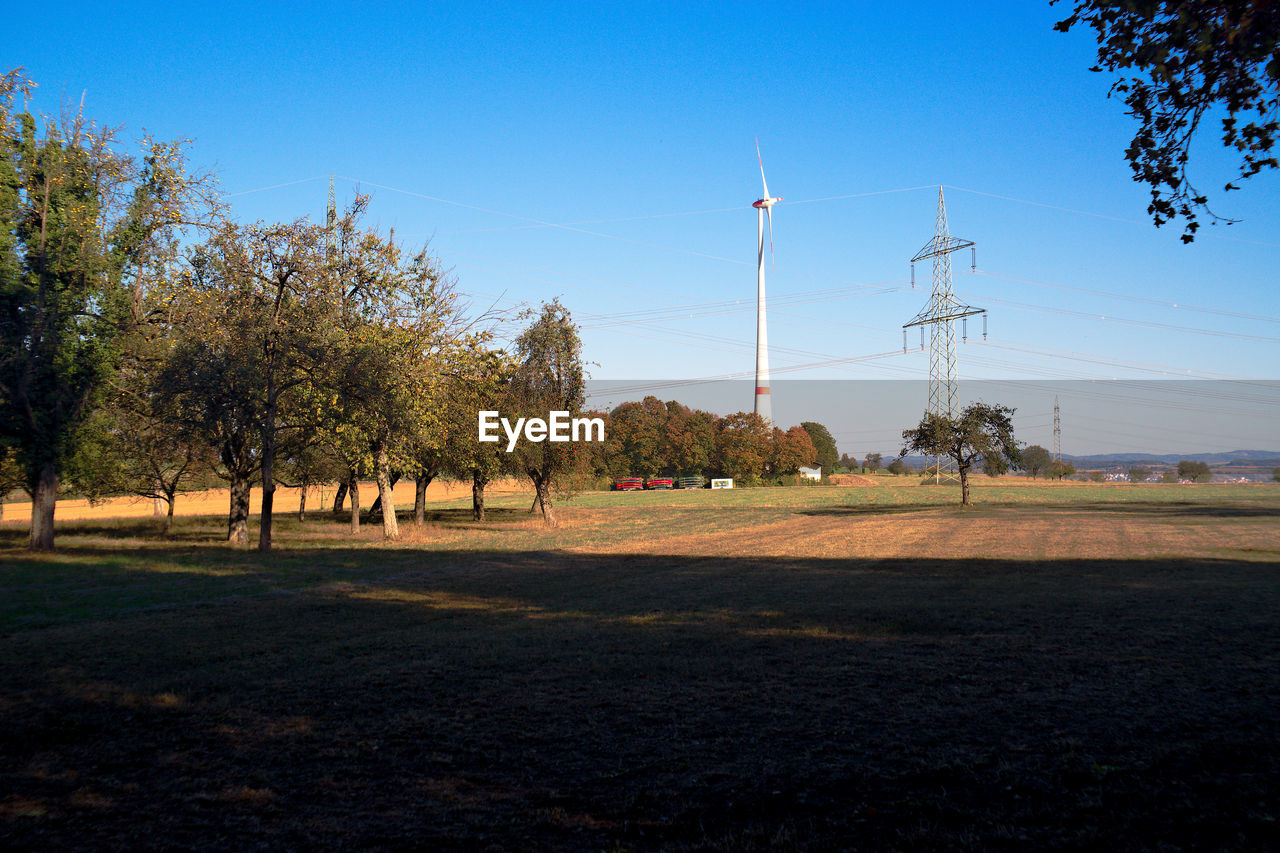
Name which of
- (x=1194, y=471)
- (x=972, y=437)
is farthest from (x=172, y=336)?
(x=1194, y=471)

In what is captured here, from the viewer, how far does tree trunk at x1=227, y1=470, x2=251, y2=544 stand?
30469 mm

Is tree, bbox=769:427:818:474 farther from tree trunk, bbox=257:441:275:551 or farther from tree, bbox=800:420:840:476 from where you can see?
tree trunk, bbox=257:441:275:551

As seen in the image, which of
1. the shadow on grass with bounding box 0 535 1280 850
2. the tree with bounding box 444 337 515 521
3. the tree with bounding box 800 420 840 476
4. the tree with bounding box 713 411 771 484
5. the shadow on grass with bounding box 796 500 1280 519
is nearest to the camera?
the shadow on grass with bounding box 0 535 1280 850

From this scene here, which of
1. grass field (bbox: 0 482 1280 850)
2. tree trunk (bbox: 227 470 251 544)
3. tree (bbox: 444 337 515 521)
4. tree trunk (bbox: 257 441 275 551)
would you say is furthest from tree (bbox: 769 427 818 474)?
grass field (bbox: 0 482 1280 850)

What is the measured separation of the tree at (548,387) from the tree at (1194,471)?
5426 inches

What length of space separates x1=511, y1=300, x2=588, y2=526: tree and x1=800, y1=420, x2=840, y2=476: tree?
473ft

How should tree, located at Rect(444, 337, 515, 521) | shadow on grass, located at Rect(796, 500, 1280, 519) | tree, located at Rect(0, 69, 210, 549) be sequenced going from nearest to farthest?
1. tree, located at Rect(0, 69, 210, 549)
2. tree, located at Rect(444, 337, 515, 521)
3. shadow on grass, located at Rect(796, 500, 1280, 519)

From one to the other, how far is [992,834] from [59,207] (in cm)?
3276

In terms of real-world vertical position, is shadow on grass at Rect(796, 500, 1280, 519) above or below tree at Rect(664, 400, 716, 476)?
below

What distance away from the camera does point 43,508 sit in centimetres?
2581

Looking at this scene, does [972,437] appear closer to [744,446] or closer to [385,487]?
[385,487]

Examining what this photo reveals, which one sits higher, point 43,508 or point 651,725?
point 43,508

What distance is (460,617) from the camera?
1503cm

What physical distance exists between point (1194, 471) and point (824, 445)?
240ft
